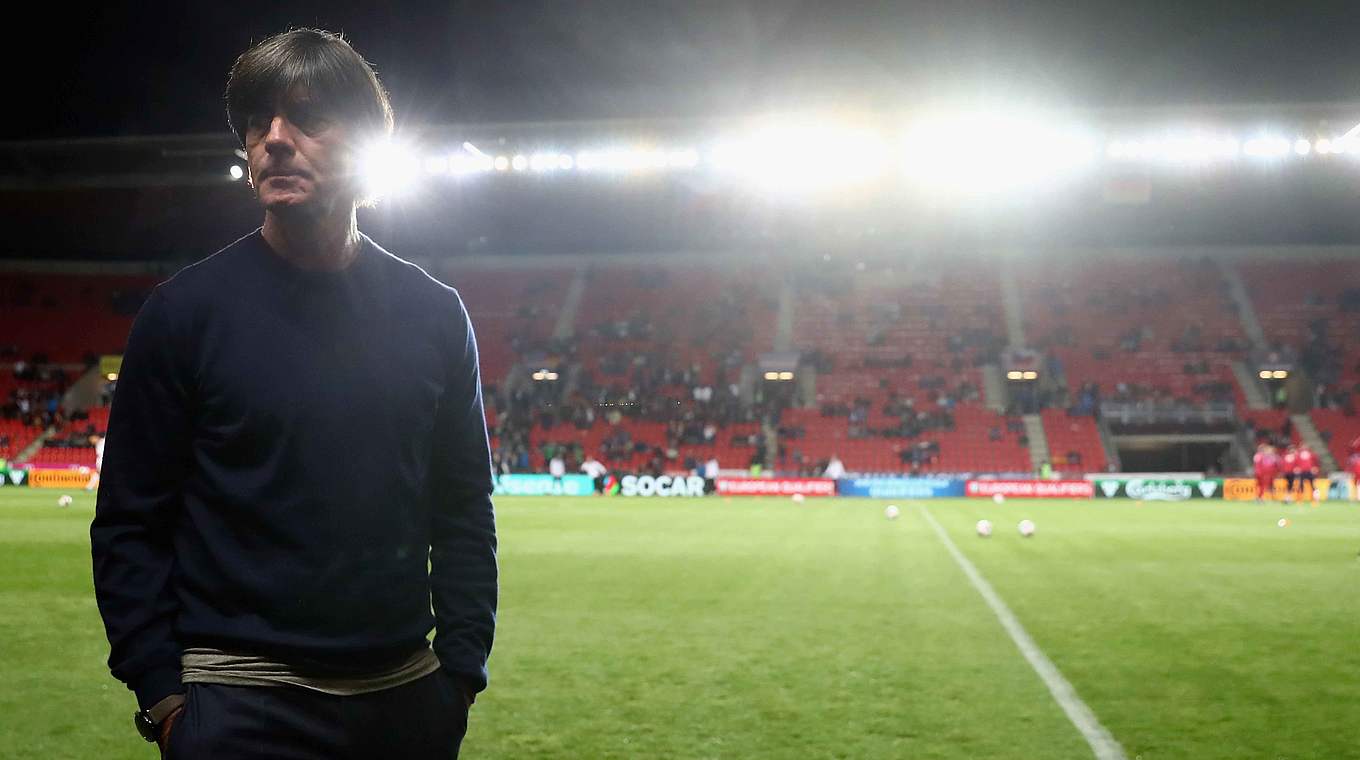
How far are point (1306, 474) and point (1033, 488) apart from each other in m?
7.21

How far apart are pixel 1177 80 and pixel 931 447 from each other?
48.3 ft

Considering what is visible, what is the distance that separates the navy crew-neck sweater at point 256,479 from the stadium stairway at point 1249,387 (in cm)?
4198

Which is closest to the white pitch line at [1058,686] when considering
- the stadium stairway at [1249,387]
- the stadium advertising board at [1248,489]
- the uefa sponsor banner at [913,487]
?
the uefa sponsor banner at [913,487]

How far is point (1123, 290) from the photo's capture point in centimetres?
4603

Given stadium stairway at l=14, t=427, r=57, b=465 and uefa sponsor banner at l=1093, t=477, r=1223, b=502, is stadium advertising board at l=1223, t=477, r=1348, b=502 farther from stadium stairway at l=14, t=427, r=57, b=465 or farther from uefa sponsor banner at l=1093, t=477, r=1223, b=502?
stadium stairway at l=14, t=427, r=57, b=465

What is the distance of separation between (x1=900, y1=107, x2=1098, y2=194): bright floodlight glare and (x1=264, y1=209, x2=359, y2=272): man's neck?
29.2 metres

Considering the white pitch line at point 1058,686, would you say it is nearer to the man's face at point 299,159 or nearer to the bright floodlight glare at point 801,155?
the man's face at point 299,159

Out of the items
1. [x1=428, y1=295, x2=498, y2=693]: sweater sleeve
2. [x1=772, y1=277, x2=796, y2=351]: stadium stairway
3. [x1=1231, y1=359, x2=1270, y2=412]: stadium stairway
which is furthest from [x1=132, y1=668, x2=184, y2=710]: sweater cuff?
[x1=772, y1=277, x2=796, y2=351]: stadium stairway

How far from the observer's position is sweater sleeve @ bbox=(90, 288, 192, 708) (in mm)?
1976

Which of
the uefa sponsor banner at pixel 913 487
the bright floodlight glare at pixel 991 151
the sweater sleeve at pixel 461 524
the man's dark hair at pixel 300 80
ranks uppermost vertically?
the bright floodlight glare at pixel 991 151

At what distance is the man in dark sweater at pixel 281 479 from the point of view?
78.3 inches

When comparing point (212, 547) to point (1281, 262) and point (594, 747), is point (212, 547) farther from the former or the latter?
point (1281, 262)

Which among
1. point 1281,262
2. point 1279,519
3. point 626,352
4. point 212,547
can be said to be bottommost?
point 1279,519

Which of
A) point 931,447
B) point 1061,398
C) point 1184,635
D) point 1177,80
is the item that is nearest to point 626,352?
point 931,447
